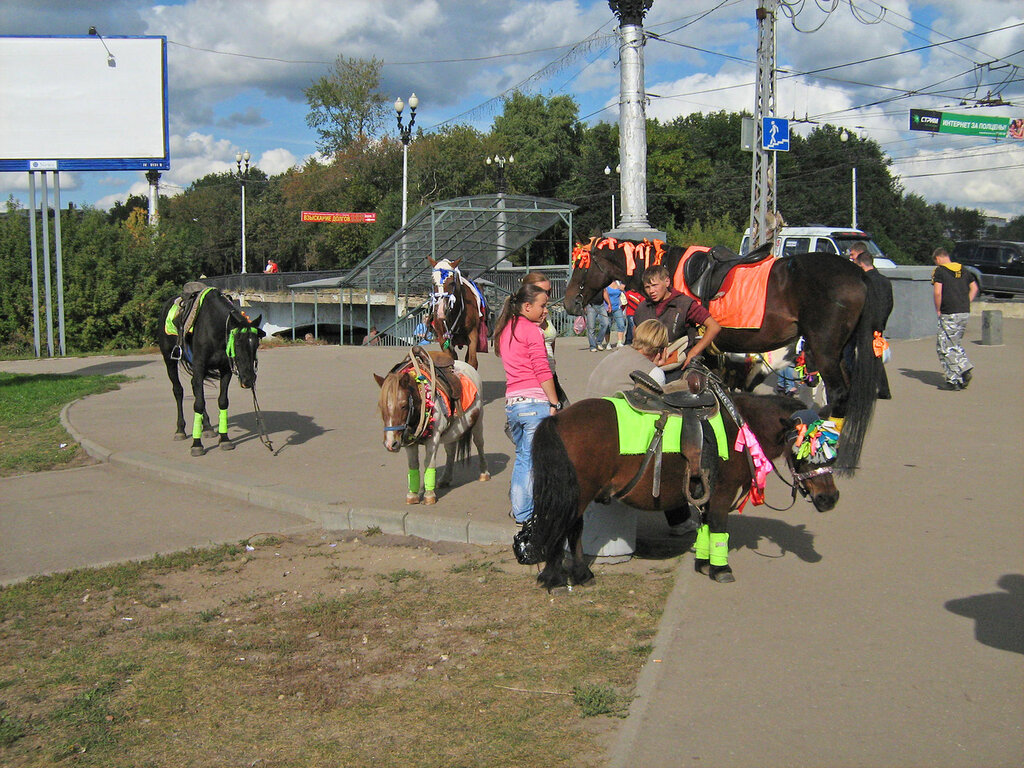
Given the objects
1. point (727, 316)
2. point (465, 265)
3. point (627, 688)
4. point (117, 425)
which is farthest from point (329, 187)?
point (627, 688)

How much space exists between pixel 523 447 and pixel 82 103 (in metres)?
22.5

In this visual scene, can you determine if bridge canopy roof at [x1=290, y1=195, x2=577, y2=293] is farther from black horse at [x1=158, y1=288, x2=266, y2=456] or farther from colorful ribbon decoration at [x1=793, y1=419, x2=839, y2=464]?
colorful ribbon decoration at [x1=793, y1=419, x2=839, y2=464]

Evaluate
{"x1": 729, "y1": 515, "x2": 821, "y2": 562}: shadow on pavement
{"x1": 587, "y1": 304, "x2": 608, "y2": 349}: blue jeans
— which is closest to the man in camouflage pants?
{"x1": 729, "y1": 515, "x2": 821, "y2": 562}: shadow on pavement

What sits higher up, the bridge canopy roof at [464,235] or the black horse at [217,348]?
the bridge canopy roof at [464,235]

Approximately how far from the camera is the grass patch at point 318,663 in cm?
405

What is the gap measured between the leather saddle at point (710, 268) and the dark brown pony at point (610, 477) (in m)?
3.40

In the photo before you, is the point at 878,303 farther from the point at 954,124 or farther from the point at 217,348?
the point at 954,124

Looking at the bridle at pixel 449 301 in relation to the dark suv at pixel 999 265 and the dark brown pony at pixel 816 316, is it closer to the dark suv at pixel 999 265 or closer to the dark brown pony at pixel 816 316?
the dark brown pony at pixel 816 316

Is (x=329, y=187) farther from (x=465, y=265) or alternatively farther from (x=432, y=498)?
(x=432, y=498)

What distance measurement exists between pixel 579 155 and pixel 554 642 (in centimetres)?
7671

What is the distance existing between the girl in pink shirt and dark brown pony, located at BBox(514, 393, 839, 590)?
1.82 feet

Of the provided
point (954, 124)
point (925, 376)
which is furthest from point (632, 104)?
point (954, 124)

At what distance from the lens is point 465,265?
31.1 metres

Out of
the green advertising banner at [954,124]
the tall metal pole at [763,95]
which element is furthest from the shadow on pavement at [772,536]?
the green advertising banner at [954,124]
